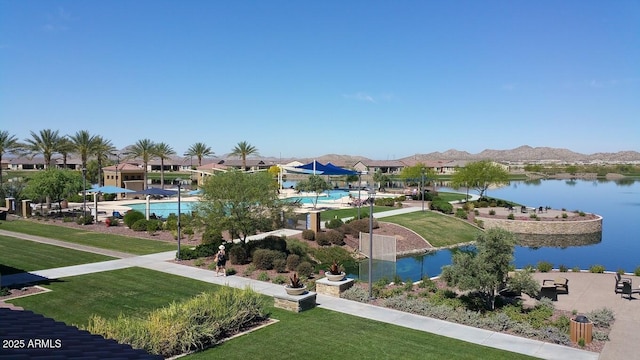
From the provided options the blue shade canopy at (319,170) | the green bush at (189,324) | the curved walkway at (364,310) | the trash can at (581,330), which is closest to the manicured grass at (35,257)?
the curved walkway at (364,310)

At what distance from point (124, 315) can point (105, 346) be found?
29.6ft

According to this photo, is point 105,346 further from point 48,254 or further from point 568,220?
point 568,220

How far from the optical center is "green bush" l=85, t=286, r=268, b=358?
35.8 ft

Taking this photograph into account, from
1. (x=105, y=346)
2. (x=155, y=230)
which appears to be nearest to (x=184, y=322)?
(x=105, y=346)

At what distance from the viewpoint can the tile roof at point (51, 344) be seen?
480 centimetres

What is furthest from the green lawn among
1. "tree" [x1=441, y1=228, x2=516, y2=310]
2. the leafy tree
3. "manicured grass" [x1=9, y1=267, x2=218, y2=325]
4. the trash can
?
the leafy tree

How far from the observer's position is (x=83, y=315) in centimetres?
1366

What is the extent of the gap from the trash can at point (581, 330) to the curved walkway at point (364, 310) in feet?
1.98

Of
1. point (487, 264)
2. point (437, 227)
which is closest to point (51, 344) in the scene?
point (487, 264)

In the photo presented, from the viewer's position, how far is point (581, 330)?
12656 millimetres

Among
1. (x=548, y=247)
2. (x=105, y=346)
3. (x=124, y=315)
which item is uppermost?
(x=105, y=346)

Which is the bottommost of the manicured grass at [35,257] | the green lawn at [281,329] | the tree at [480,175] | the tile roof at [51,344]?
the green lawn at [281,329]

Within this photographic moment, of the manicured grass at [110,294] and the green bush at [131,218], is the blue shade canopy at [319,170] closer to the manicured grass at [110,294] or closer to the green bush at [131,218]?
the green bush at [131,218]

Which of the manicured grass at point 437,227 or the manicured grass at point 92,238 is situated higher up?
the manicured grass at point 92,238
